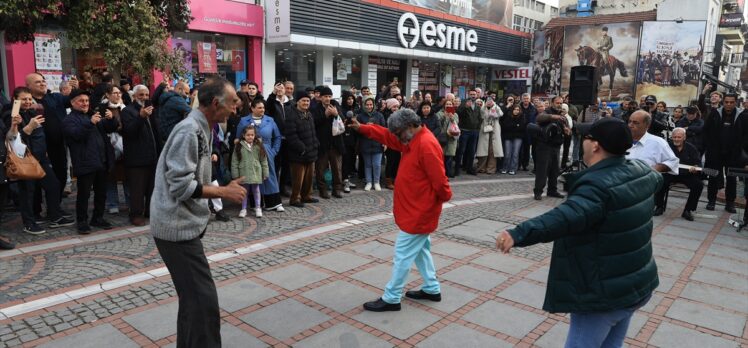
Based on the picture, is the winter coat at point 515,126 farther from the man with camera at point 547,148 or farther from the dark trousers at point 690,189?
the dark trousers at point 690,189

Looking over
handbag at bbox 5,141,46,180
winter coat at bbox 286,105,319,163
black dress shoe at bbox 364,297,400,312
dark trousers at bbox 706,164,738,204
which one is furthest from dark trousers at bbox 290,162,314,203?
dark trousers at bbox 706,164,738,204

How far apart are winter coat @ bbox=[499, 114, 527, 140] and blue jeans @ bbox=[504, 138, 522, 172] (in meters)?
0.17

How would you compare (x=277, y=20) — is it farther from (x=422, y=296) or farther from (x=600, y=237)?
Result: (x=600, y=237)

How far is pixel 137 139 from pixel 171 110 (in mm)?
783

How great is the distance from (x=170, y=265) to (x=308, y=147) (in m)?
5.41

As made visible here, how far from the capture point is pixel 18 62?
10547 millimetres

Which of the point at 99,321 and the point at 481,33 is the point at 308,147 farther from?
the point at 481,33

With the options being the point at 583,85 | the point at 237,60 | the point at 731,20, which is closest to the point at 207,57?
the point at 237,60

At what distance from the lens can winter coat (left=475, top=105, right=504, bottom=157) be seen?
12812 millimetres

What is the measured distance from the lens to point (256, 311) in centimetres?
441

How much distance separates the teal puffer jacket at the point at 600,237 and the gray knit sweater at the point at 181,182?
1844 mm

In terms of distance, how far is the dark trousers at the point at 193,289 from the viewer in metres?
3.07

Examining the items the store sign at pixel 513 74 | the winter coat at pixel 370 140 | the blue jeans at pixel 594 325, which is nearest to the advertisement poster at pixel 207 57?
the winter coat at pixel 370 140

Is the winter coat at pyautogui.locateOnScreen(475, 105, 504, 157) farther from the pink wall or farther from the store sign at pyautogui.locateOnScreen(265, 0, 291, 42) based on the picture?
the pink wall
